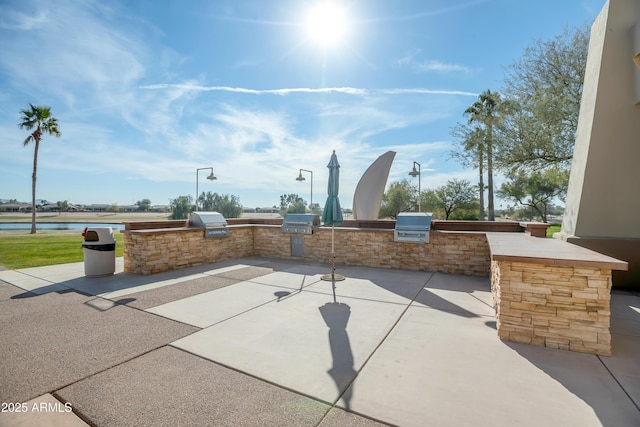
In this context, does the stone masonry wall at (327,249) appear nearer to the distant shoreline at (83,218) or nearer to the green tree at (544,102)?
the green tree at (544,102)

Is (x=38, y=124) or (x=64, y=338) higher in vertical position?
(x=38, y=124)

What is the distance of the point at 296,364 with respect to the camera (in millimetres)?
2869

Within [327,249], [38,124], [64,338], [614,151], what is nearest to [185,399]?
[64,338]

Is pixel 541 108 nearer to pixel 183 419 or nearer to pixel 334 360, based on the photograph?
pixel 334 360

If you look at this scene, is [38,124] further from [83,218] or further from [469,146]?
[83,218]

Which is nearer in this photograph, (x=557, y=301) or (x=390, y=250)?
(x=557, y=301)

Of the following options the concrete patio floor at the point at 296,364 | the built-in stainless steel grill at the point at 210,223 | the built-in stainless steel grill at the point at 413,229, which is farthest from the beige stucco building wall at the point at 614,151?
the built-in stainless steel grill at the point at 210,223

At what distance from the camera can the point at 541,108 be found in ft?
29.6

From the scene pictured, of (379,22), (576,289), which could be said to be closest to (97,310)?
(576,289)

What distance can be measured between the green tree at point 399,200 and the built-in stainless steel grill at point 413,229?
24.7 metres

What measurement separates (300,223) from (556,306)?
6.92 m

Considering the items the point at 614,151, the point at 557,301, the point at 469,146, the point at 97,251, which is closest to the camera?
the point at 557,301

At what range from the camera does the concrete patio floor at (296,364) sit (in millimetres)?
2133

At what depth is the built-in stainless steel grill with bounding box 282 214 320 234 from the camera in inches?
358
